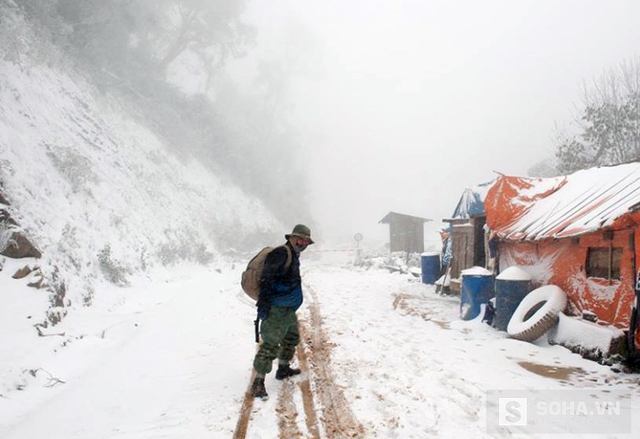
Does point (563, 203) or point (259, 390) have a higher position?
point (563, 203)

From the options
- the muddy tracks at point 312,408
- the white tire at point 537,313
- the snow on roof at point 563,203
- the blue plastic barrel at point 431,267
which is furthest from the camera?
the blue plastic barrel at point 431,267

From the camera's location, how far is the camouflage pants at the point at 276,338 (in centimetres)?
445

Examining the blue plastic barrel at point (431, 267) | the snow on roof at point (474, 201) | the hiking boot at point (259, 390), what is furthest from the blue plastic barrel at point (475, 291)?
the hiking boot at point (259, 390)

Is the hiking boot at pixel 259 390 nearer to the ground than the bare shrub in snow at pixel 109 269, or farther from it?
nearer to the ground

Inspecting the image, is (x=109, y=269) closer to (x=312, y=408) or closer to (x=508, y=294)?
Result: (x=312, y=408)

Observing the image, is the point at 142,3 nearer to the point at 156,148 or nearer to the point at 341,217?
the point at 156,148

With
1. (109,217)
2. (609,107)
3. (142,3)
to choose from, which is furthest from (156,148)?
(609,107)

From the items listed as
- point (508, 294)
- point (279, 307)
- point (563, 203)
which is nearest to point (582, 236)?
point (563, 203)

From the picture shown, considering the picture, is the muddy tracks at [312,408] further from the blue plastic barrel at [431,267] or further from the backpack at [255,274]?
the blue plastic barrel at [431,267]

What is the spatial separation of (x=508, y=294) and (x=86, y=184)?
12900 mm

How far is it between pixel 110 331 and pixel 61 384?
194 cm

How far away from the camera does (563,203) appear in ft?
26.7

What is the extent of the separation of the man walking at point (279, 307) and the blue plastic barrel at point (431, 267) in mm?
10855

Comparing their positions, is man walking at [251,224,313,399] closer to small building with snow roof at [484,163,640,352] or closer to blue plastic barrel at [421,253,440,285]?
small building with snow roof at [484,163,640,352]
